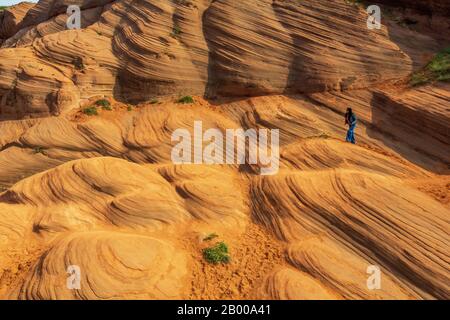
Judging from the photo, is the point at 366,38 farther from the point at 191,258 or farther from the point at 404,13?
the point at 191,258

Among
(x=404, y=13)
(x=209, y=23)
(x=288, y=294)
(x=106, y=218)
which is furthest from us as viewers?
(x=209, y=23)

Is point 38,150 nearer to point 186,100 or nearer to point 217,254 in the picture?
point 186,100

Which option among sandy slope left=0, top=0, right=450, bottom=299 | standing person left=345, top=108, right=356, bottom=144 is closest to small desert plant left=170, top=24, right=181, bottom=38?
sandy slope left=0, top=0, right=450, bottom=299

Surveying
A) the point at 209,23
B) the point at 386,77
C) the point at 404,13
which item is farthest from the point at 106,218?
the point at 404,13

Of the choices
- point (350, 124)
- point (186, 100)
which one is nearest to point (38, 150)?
point (186, 100)

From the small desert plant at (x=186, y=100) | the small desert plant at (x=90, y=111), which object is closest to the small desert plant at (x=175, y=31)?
the small desert plant at (x=186, y=100)

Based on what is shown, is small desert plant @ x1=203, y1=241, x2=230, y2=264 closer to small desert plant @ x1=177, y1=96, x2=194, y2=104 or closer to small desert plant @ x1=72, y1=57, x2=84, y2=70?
small desert plant @ x1=177, y1=96, x2=194, y2=104
